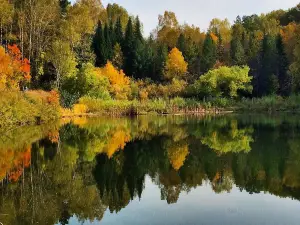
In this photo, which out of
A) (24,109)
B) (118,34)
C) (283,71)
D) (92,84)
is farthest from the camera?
(118,34)

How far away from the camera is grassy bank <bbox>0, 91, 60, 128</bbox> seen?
23344mm

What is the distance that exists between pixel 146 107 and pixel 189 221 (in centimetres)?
3691

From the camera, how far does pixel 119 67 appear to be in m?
57.0

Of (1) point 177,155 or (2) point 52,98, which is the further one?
(2) point 52,98

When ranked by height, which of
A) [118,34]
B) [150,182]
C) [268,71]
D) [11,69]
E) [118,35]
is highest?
[118,34]

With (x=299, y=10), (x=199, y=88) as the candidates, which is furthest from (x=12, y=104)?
(x=299, y=10)

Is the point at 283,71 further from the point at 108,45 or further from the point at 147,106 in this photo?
the point at 108,45

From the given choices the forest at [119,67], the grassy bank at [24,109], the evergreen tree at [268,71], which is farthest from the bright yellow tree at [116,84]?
the evergreen tree at [268,71]

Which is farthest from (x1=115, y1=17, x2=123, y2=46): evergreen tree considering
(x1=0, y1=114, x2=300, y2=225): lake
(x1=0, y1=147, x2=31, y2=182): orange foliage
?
(x1=0, y1=147, x2=31, y2=182): orange foliage

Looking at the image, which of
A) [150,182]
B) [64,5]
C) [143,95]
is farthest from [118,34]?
[150,182]

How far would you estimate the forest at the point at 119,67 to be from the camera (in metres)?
36.6

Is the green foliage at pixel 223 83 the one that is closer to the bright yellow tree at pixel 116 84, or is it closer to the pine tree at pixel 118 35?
the bright yellow tree at pixel 116 84

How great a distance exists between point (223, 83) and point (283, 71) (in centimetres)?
1067

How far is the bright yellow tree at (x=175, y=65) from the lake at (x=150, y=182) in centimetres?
3808
